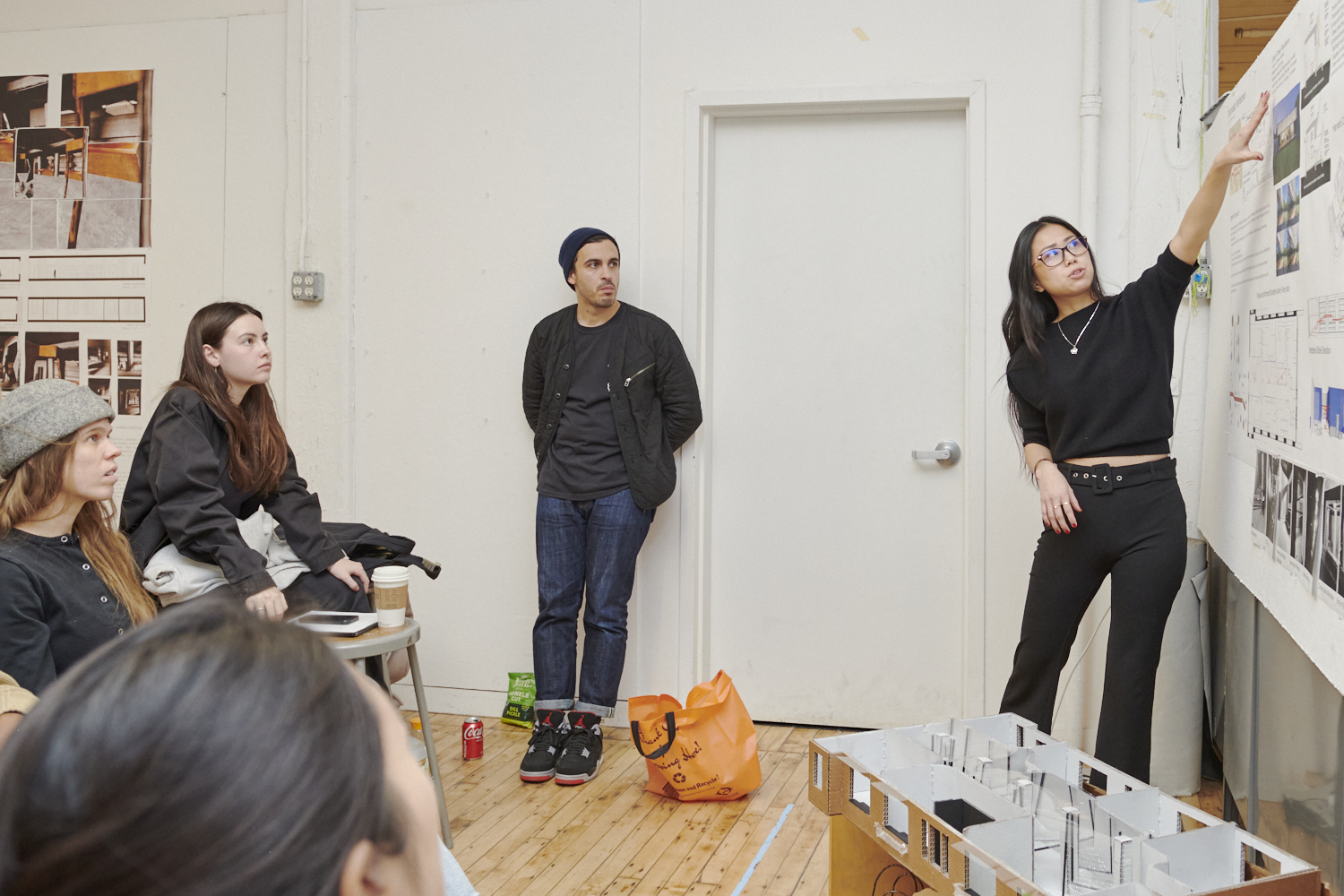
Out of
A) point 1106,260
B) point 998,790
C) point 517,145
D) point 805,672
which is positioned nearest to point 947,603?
point 805,672

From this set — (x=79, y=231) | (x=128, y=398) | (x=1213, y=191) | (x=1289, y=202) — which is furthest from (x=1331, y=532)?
(x=79, y=231)

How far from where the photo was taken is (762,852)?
267 cm

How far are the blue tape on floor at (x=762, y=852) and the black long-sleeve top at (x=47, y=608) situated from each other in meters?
1.47

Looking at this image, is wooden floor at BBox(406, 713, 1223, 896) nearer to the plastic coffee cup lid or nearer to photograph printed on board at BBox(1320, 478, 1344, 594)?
the plastic coffee cup lid

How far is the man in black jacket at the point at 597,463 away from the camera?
11.3 feet

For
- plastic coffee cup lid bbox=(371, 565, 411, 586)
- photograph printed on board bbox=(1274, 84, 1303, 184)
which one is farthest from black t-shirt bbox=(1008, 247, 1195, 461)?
plastic coffee cup lid bbox=(371, 565, 411, 586)

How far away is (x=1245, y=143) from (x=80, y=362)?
13.4 ft

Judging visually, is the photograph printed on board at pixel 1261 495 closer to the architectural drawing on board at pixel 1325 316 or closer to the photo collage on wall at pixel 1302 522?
the photo collage on wall at pixel 1302 522

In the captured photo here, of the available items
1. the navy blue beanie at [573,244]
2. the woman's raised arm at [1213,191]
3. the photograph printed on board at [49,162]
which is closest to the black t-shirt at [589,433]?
the navy blue beanie at [573,244]

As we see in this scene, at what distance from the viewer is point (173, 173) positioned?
4.07 m

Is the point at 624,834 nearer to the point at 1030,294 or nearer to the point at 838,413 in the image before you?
the point at 838,413

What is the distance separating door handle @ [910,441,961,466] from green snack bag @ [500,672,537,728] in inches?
62.4

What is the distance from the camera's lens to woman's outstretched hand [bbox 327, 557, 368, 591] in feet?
9.12

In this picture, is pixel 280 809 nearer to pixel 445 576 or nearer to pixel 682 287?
pixel 682 287
